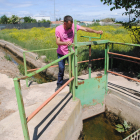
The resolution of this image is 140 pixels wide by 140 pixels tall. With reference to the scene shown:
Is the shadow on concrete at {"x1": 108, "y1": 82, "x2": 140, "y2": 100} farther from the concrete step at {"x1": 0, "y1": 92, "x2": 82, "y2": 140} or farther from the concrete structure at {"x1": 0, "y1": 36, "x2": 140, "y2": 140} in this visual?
the concrete step at {"x1": 0, "y1": 92, "x2": 82, "y2": 140}

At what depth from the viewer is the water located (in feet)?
11.7

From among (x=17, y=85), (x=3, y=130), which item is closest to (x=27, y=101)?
(x=3, y=130)

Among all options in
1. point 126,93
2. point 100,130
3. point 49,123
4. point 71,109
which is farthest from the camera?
point 100,130

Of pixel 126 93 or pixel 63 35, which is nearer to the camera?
pixel 63 35

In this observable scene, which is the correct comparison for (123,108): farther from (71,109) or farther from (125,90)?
(71,109)

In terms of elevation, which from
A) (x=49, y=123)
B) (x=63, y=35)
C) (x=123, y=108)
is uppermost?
(x=63, y=35)

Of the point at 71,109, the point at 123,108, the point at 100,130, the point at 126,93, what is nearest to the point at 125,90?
the point at 126,93

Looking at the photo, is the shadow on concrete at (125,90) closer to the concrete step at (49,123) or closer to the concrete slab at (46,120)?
the concrete slab at (46,120)

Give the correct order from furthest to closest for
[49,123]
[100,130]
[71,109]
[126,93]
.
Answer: [100,130], [126,93], [71,109], [49,123]

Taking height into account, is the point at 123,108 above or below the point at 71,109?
below

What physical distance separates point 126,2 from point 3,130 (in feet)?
14.6

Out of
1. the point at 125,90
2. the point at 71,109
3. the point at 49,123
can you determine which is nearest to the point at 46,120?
the point at 49,123

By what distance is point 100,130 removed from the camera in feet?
12.4

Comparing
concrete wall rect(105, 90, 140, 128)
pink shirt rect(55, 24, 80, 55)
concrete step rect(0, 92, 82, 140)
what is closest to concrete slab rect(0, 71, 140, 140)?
concrete step rect(0, 92, 82, 140)
